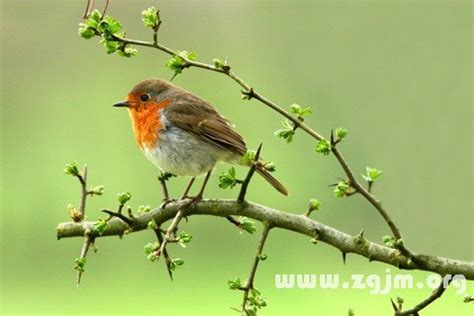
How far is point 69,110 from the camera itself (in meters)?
16.6

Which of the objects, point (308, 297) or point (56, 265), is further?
point (56, 265)

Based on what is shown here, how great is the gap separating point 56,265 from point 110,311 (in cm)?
281

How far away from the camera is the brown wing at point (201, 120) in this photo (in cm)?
474

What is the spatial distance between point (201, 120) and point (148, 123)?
11.3 inches

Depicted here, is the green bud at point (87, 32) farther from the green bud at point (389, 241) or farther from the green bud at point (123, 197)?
the green bud at point (389, 241)

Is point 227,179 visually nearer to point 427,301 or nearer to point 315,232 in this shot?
point 315,232

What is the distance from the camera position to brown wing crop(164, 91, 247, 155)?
15.6ft

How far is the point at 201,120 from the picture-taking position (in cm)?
490

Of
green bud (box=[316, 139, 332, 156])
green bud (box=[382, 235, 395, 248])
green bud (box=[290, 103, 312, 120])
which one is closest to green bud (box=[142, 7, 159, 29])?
green bud (box=[290, 103, 312, 120])

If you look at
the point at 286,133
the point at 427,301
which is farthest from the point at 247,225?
the point at 427,301

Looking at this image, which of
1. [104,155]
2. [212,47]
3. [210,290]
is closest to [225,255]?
[210,290]

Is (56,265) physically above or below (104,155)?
below

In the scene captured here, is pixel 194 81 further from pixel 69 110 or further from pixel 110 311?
pixel 110 311

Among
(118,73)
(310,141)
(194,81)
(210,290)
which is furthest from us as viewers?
(118,73)
